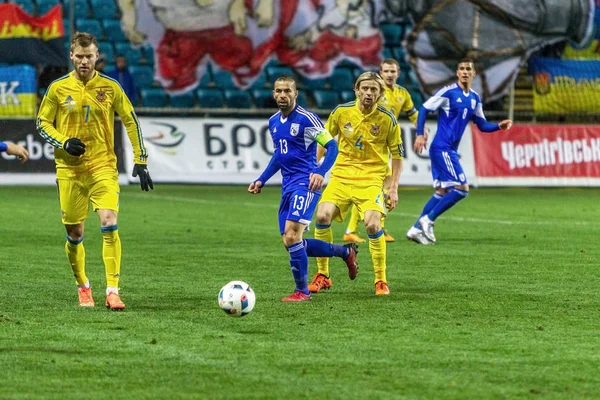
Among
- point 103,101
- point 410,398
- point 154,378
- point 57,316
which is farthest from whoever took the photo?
point 103,101

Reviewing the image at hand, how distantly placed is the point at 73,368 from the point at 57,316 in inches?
81.0

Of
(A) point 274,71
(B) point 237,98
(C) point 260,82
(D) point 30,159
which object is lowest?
(D) point 30,159

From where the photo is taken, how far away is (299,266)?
980 cm

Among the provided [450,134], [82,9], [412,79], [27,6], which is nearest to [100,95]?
[450,134]

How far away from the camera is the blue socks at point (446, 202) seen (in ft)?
49.9

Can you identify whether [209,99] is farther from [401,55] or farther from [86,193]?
[86,193]

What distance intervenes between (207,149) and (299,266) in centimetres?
1383

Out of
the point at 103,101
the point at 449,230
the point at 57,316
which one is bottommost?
the point at 449,230

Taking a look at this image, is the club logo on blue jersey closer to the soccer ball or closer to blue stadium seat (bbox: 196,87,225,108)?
the soccer ball

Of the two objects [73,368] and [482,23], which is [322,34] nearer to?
[482,23]

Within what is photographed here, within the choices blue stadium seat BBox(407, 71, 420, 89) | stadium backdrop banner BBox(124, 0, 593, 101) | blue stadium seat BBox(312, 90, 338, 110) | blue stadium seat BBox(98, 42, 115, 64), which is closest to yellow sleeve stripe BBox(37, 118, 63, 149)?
blue stadium seat BBox(98, 42, 115, 64)

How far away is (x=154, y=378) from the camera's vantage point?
6.40m

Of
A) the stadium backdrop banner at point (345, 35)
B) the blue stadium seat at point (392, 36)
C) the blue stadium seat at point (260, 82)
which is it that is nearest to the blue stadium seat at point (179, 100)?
the stadium backdrop banner at point (345, 35)

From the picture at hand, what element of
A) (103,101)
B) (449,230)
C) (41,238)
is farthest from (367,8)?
(103,101)
